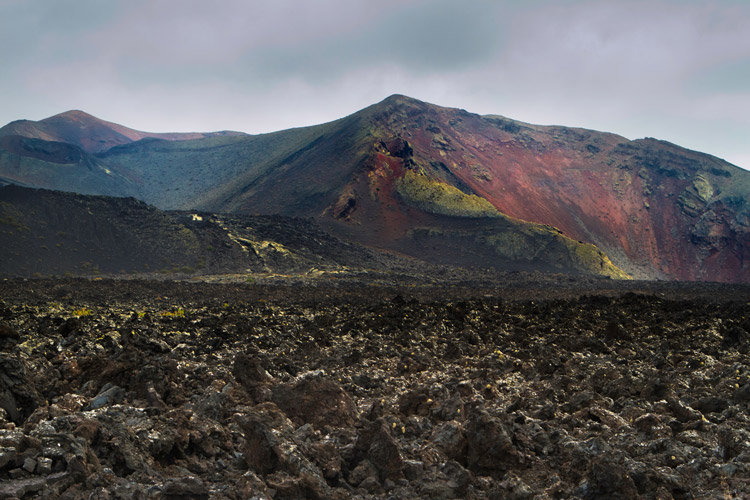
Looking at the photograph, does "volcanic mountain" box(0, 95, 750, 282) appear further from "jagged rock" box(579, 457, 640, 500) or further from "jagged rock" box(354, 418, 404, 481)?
"jagged rock" box(579, 457, 640, 500)

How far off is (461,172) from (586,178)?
3179cm

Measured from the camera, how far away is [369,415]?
9.56m

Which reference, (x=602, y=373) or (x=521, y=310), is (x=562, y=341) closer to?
(x=602, y=373)

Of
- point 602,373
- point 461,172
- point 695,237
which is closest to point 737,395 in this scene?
point 602,373

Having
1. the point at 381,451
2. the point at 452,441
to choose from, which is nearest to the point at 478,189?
the point at 452,441

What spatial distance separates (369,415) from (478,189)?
322ft

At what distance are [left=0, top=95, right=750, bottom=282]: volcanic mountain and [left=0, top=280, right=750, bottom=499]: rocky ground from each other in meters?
63.3

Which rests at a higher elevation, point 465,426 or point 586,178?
point 586,178

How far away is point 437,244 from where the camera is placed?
83.1 meters

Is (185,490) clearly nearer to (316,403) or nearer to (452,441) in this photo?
(316,403)

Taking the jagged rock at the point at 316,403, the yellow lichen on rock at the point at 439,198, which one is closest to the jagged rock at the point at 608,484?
the jagged rock at the point at 316,403

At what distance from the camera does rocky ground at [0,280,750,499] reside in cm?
664

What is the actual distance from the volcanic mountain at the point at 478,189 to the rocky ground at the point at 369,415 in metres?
63.3

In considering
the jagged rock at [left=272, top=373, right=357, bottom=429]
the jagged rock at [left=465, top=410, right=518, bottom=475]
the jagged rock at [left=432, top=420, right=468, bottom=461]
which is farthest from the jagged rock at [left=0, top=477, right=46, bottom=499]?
the jagged rock at [left=465, top=410, right=518, bottom=475]
